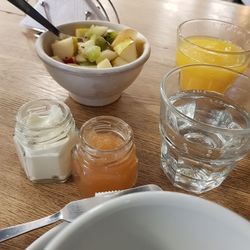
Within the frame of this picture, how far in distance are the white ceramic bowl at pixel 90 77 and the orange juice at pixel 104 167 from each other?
115mm

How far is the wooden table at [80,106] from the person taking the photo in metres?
0.49

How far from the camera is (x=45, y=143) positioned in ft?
1.61

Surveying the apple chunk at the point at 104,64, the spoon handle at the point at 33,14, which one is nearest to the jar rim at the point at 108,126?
the apple chunk at the point at 104,64

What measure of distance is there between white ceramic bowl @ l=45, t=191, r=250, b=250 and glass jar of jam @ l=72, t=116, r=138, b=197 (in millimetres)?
158

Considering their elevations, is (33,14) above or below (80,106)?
above

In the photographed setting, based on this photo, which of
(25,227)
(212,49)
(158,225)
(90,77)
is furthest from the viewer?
(212,49)

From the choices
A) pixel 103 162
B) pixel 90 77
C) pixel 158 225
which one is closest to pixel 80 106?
pixel 90 77

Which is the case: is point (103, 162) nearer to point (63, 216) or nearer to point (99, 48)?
point (63, 216)

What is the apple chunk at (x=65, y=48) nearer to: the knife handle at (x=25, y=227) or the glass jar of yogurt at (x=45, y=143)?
the glass jar of yogurt at (x=45, y=143)

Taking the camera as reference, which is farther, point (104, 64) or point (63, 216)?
point (104, 64)

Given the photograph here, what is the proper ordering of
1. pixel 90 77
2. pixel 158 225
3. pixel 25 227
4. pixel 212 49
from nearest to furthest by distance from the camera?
1. pixel 158 225
2. pixel 25 227
3. pixel 90 77
4. pixel 212 49

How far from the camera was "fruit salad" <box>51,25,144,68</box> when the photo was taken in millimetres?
609

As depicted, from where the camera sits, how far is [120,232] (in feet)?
1.04

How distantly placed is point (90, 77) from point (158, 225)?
306 mm
